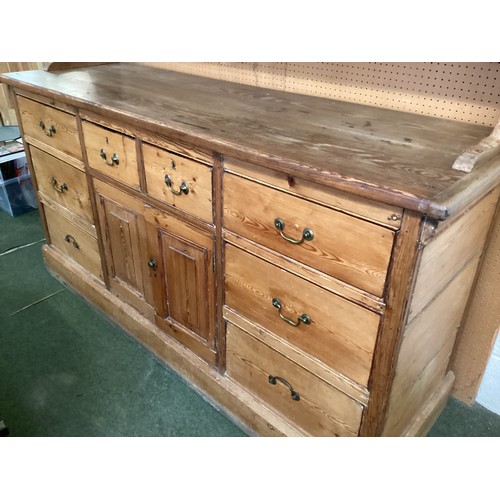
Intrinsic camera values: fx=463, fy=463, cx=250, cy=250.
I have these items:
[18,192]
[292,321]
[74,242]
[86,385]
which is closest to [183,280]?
[292,321]

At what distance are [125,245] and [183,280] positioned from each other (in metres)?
0.35

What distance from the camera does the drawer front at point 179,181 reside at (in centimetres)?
129

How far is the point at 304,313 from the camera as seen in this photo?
1.18 meters

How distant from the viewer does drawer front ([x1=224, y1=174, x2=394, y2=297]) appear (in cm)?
97

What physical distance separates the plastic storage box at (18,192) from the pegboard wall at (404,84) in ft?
5.65

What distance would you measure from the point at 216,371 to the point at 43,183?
1.19 metres

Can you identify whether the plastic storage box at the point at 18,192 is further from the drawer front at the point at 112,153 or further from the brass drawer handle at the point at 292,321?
the brass drawer handle at the point at 292,321

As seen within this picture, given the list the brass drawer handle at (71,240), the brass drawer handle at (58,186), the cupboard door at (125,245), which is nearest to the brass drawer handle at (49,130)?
the brass drawer handle at (58,186)

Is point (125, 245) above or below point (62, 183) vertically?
below

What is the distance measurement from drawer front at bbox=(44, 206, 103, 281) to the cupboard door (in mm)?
104

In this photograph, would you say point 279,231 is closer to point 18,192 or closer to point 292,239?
point 292,239

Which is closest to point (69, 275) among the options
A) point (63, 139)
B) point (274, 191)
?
point (63, 139)
